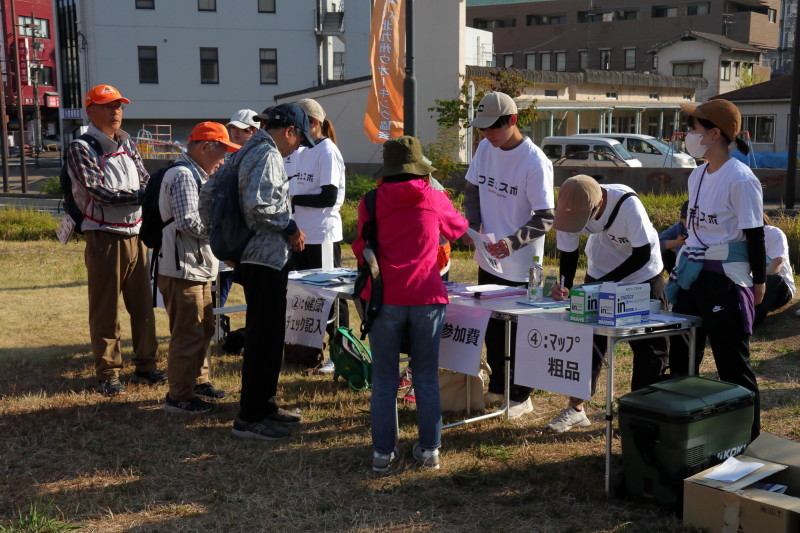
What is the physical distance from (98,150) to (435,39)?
22.9 metres

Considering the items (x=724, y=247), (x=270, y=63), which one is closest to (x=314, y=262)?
(x=724, y=247)

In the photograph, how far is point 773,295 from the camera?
7.71 meters

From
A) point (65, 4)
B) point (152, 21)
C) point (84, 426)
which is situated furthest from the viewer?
point (65, 4)

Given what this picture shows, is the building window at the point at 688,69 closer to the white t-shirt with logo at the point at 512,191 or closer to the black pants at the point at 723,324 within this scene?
the white t-shirt with logo at the point at 512,191

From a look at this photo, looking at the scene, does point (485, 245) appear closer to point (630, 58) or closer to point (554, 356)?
point (554, 356)

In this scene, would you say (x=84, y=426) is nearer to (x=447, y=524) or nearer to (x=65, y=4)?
(x=447, y=524)

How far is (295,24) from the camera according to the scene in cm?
4353

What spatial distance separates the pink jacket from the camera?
443 centimetres

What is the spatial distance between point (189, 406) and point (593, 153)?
2169cm

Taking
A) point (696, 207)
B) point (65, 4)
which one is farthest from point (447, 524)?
point (65, 4)

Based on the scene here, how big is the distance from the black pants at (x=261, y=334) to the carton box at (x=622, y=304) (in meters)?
1.86

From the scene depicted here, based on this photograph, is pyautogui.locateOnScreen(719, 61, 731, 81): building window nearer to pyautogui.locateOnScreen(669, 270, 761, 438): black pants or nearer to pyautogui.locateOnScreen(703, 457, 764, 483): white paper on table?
pyautogui.locateOnScreen(669, 270, 761, 438): black pants

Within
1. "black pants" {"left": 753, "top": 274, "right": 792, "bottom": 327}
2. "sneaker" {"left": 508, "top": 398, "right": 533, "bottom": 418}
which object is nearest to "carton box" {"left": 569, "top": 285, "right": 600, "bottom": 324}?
"sneaker" {"left": 508, "top": 398, "right": 533, "bottom": 418}

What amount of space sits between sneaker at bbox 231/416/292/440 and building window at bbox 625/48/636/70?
5996cm
